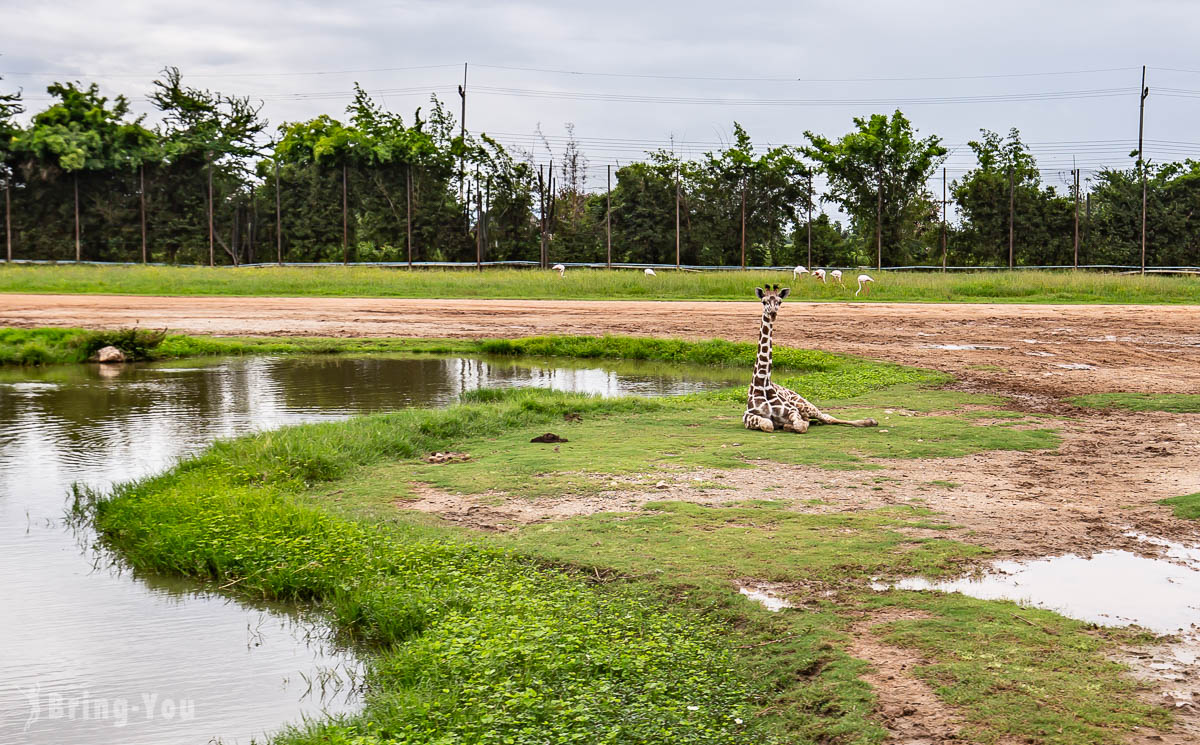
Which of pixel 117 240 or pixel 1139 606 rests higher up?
pixel 117 240

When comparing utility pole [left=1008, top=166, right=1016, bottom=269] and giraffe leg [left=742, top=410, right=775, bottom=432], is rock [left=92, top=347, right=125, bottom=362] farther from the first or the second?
utility pole [left=1008, top=166, right=1016, bottom=269]

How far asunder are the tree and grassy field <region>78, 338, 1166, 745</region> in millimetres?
35692

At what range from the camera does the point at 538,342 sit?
64.4 feet

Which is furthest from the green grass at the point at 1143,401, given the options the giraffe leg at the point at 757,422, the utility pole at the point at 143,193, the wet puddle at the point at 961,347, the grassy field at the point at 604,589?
the utility pole at the point at 143,193

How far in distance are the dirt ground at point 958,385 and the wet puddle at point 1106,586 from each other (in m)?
0.24

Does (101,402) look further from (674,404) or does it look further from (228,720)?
(228,720)

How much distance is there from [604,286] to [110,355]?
18460mm

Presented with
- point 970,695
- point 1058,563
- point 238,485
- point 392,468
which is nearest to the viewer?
point 970,695

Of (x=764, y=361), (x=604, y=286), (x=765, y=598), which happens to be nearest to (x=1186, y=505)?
(x=765, y=598)

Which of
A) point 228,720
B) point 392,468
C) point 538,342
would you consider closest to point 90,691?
point 228,720

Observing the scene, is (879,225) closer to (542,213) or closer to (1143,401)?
(542,213)

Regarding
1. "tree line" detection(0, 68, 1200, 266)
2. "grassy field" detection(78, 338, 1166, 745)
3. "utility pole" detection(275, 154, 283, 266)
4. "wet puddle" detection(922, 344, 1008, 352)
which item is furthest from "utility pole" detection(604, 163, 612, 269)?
"grassy field" detection(78, 338, 1166, 745)

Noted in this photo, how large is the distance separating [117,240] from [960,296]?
34626mm

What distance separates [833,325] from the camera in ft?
76.3
